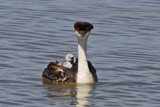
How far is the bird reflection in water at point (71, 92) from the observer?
1428 cm

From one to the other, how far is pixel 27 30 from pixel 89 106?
336 inches

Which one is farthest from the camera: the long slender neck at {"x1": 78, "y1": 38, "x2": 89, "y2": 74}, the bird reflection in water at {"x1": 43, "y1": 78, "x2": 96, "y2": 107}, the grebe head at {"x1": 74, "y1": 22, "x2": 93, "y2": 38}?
the long slender neck at {"x1": 78, "y1": 38, "x2": 89, "y2": 74}

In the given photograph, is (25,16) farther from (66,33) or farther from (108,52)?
(108,52)

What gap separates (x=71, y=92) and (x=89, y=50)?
168 inches

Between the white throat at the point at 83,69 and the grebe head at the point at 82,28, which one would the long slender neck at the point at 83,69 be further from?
the grebe head at the point at 82,28

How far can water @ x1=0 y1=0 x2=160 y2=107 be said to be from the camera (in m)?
14.6

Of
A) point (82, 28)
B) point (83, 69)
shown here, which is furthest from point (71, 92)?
point (82, 28)

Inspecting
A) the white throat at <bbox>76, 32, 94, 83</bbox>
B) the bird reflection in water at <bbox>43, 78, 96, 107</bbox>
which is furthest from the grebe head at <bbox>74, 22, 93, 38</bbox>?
the bird reflection in water at <bbox>43, 78, 96, 107</bbox>

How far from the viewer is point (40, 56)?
60.6 feet

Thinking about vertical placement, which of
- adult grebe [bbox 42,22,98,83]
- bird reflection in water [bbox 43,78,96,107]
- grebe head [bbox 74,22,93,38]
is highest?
grebe head [bbox 74,22,93,38]

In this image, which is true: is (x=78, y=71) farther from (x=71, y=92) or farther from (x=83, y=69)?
(x=71, y=92)

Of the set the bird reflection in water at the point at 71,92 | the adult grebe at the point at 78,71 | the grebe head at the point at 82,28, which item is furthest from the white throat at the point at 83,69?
the grebe head at the point at 82,28

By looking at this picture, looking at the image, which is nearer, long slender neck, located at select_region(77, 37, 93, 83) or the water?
the water

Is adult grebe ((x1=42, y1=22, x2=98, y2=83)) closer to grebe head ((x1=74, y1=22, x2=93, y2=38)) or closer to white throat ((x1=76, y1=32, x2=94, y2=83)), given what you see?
white throat ((x1=76, y1=32, x2=94, y2=83))
